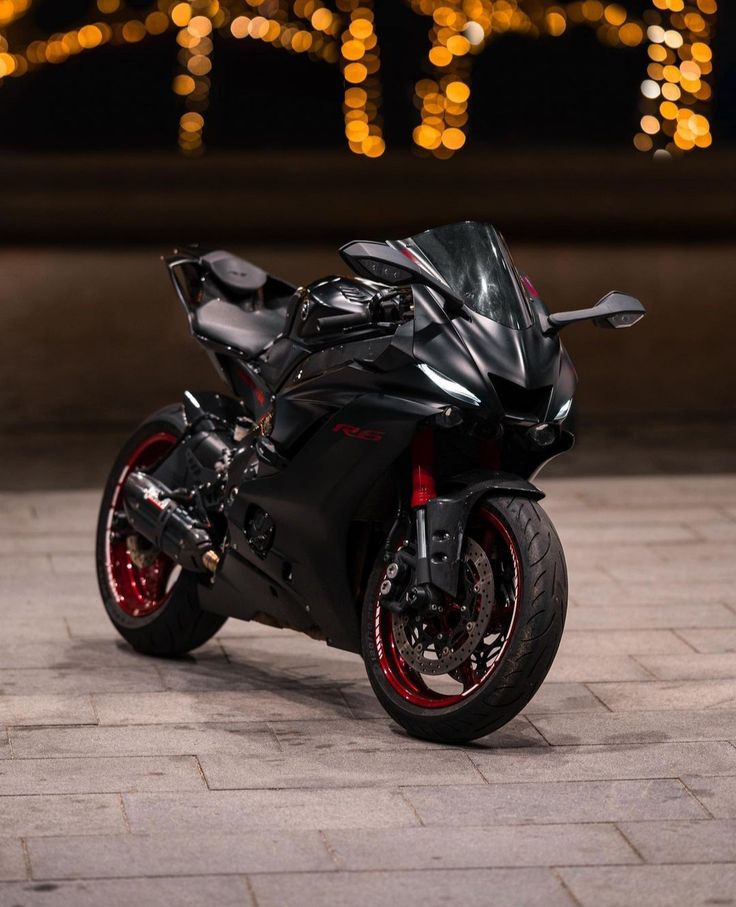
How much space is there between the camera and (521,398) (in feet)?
14.5

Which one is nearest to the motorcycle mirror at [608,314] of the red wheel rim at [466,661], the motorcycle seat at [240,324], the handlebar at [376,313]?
the handlebar at [376,313]

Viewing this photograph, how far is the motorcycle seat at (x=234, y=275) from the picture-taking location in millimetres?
5543

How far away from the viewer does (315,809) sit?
157 inches

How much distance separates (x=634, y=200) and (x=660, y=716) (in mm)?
6511

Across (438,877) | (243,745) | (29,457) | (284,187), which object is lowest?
(29,457)

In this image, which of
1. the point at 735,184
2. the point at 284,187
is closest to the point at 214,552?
the point at 284,187

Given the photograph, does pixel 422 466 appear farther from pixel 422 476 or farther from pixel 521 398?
pixel 521 398

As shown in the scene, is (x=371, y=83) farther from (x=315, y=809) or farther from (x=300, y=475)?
(x=315, y=809)

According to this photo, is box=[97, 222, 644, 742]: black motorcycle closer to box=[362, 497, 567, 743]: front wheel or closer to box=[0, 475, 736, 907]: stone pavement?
box=[362, 497, 567, 743]: front wheel

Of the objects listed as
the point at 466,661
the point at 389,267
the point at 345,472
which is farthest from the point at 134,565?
the point at 389,267

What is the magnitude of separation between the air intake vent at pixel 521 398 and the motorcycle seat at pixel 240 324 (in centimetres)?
97

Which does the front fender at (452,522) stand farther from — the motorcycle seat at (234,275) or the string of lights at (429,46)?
the string of lights at (429,46)

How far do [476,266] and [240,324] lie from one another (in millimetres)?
1042

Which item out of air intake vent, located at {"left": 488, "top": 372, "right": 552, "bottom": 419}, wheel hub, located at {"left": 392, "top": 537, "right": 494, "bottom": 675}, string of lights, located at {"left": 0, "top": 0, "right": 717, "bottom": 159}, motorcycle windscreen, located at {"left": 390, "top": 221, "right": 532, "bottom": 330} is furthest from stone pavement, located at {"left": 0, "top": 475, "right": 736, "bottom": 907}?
string of lights, located at {"left": 0, "top": 0, "right": 717, "bottom": 159}
